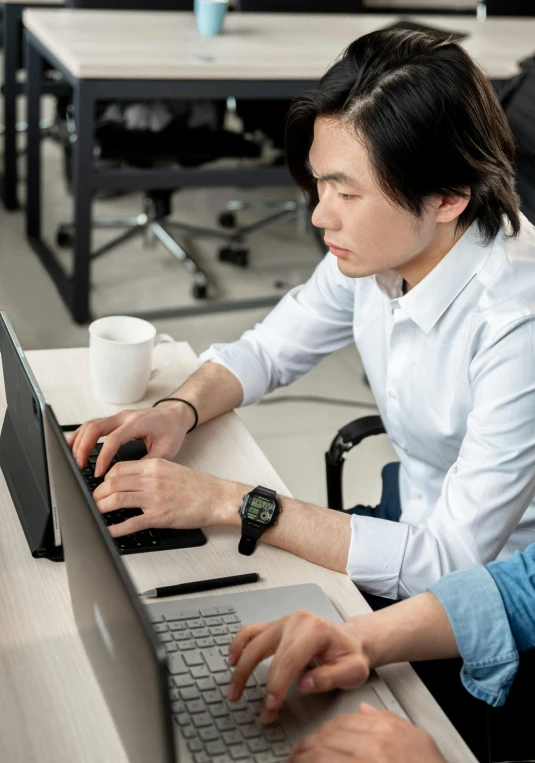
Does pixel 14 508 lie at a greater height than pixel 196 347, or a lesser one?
greater

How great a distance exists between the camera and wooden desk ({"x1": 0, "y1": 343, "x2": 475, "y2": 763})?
88 centimetres

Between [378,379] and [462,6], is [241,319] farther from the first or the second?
[462,6]

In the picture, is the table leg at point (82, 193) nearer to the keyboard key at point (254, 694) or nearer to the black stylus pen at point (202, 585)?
the black stylus pen at point (202, 585)

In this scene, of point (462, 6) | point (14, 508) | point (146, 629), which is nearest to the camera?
point (146, 629)

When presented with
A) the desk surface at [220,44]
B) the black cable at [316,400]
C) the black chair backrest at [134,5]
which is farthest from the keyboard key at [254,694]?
the black chair backrest at [134,5]

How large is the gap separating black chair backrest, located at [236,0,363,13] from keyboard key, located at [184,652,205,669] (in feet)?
10.6

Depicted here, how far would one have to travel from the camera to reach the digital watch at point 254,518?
1.15 meters

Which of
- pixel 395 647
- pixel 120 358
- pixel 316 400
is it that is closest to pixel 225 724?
pixel 395 647

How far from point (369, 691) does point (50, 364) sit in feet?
2.63

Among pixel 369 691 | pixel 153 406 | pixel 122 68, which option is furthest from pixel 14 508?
pixel 122 68

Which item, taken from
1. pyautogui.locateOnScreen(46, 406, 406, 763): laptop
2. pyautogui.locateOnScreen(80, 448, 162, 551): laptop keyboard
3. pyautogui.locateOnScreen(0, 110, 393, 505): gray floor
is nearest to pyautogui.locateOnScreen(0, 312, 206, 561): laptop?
pyautogui.locateOnScreen(80, 448, 162, 551): laptop keyboard

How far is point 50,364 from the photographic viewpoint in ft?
5.05

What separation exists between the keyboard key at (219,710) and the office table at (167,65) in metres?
2.29

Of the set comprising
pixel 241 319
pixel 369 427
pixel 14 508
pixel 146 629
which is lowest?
pixel 241 319
